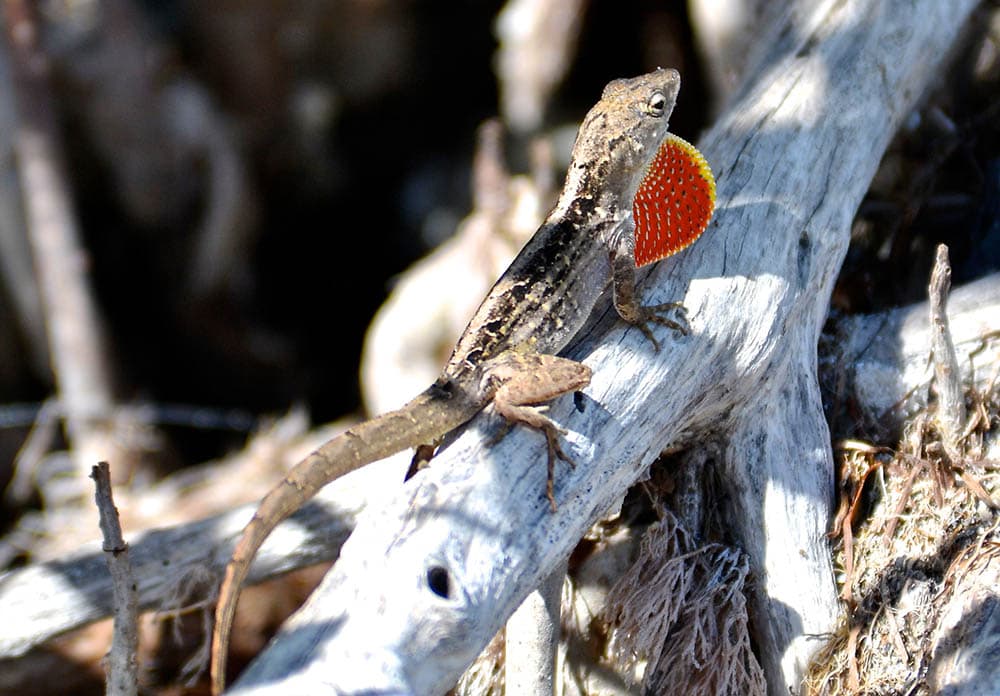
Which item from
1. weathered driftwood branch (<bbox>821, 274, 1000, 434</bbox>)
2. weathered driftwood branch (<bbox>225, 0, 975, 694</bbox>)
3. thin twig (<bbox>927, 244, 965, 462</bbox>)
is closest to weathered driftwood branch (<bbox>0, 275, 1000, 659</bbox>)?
weathered driftwood branch (<bbox>821, 274, 1000, 434</bbox>)

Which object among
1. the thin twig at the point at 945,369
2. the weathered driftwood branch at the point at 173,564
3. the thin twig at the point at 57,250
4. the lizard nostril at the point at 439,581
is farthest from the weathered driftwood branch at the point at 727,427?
the thin twig at the point at 57,250

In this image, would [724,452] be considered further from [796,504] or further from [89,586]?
[89,586]

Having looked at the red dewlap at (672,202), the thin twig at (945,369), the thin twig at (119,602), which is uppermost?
the red dewlap at (672,202)

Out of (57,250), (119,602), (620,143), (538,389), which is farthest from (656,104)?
(57,250)

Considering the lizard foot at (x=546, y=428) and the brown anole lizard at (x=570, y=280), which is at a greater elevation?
the brown anole lizard at (x=570, y=280)

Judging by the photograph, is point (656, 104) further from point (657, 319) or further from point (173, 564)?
point (173, 564)

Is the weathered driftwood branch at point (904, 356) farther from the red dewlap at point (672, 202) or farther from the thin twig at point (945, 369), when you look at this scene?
the red dewlap at point (672, 202)

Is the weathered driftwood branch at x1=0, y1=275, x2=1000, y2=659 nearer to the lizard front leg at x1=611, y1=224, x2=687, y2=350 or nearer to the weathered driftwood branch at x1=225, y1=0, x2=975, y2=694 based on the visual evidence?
the weathered driftwood branch at x1=225, y1=0, x2=975, y2=694

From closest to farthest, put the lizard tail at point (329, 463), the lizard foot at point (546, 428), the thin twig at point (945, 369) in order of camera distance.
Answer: the lizard tail at point (329, 463) < the lizard foot at point (546, 428) < the thin twig at point (945, 369)

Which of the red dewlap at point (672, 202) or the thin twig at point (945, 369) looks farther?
the red dewlap at point (672, 202)
